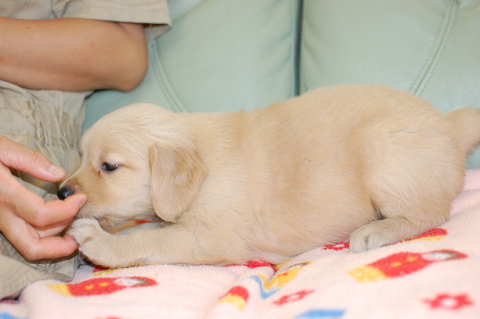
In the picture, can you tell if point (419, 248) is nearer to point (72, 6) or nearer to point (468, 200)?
point (468, 200)

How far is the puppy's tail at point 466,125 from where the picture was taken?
2168 mm

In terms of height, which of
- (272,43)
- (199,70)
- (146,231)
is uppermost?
(272,43)

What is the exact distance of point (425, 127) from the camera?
1.94m

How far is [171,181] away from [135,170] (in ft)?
0.73

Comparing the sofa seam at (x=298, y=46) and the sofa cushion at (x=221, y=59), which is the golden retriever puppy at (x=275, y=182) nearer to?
the sofa cushion at (x=221, y=59)

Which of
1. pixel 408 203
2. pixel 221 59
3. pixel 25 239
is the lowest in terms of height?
pixel 25 239

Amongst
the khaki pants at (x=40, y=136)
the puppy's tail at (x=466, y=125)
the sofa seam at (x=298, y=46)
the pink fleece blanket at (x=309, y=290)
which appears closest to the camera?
the pink fleece blanket at (x=309, y=290)

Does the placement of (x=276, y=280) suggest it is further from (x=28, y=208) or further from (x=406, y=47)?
(x=406, y=47)

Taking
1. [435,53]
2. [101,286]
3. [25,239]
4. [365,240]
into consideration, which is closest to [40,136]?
[25,239]

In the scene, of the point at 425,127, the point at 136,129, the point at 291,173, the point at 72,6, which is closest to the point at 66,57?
the point at 72,6

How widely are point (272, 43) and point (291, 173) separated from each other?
4.08 feet

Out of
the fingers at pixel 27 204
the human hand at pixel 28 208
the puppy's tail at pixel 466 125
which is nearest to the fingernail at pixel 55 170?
the human hand at pixel 28 208

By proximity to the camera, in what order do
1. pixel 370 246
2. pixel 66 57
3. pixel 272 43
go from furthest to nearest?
pixel 272 43 < pixel 66 57 < pixel 370 246

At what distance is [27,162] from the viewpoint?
5.92 feet
